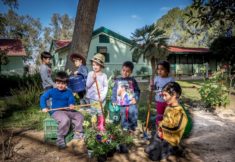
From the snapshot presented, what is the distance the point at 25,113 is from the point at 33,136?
2088mm

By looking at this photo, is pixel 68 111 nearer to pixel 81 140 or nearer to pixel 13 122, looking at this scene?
pixel 81 140

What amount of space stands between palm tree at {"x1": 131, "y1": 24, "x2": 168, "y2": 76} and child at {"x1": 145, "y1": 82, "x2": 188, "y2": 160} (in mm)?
18572

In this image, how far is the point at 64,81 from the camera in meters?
4.18

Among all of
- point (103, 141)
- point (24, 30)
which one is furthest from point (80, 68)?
point (24, 30)

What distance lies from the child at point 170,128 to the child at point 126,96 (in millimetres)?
1136

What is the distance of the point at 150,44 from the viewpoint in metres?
21.7

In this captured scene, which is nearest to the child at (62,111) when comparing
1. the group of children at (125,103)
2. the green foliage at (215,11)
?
the group of children at (125,103)

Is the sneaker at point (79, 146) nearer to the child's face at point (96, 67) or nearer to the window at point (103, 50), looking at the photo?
the child's face at point (96, 67)

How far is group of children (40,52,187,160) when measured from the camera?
3.42 metres

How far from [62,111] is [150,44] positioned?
1839 centimetres

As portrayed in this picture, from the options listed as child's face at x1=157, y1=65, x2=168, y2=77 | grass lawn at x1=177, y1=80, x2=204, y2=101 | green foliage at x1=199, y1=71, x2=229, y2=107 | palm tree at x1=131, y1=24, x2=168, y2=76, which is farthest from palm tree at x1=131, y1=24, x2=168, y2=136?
child's face at x1=157, y1=65, x2=168, y2=77

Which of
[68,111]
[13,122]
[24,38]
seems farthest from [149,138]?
[24,38]

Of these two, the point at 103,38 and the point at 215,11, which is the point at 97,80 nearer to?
the point at 215,11

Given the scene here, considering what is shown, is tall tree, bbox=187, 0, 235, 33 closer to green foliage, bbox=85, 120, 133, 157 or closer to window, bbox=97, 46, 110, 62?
green foliage, bbox=85, 120, 133, 157
